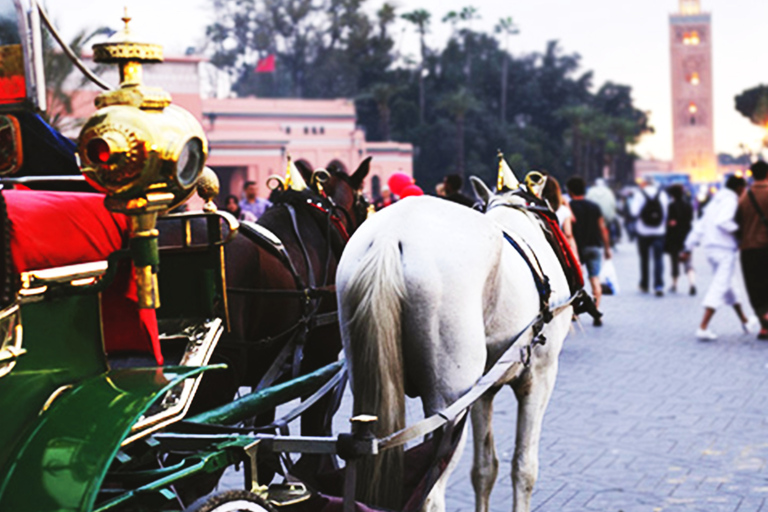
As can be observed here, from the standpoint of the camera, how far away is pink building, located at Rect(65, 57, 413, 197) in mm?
34906

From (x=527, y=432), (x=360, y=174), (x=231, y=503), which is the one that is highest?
(x=360, y=174)

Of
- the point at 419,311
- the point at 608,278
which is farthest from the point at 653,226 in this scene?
the point at 419,311

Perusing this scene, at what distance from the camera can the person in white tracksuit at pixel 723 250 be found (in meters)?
11.6

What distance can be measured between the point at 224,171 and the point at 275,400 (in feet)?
126

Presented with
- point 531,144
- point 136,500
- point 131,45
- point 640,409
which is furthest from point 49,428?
point 531,144

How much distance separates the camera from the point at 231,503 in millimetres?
3035

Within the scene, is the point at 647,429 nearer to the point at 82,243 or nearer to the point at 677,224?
the point at 82,243

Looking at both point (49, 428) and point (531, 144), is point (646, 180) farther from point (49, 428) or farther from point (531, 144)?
point (531, 144)

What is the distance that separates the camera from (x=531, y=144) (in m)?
57.6

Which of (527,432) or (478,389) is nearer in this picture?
(478,389)

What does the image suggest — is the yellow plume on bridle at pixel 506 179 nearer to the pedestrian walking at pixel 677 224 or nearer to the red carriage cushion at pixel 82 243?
the red carriage cushion at pixel 82 243

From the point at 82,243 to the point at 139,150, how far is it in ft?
1.44

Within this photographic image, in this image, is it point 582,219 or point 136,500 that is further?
point 582,219

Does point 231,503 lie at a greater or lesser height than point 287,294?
lesser
